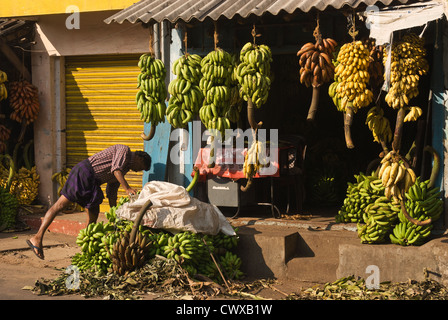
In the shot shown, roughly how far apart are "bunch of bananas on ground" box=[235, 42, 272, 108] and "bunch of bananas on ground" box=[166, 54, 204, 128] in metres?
0.58

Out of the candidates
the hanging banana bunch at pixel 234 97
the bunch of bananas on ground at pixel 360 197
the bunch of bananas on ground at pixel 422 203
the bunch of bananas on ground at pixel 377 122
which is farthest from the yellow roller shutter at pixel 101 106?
the bunch of bananas on ground at pixel 422 203

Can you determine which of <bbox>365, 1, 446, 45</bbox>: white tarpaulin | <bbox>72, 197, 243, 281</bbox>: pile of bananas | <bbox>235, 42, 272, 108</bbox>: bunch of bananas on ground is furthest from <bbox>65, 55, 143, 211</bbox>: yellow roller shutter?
<bbox>365, 1, 446, 45</bbox>: white tarpaulin

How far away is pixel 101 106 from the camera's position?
10.6m

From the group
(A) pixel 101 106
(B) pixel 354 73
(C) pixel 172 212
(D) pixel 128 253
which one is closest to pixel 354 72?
(B) pixel 354 73

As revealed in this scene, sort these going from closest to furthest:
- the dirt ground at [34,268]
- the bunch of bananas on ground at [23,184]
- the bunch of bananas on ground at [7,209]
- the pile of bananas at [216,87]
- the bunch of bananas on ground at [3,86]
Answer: the dirt ground at [34,268]
the pile of bananas at [216,87]
the bunch of bananas on ground at [7,209]
the bunch of bananas on ground at [3,86]
the bunch of bananas on ground at [23,184]

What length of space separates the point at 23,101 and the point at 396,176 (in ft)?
20.4

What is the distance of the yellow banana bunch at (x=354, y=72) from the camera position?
6.93 metres

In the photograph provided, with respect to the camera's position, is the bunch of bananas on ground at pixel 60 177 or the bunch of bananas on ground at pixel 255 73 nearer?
the bunch of bananas on ground at pixel 255 73

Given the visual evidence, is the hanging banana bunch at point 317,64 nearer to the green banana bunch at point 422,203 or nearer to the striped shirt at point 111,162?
the green banana bunch at point 422,203

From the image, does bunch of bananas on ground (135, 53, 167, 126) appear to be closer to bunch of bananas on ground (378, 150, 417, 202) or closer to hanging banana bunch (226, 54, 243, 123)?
hanging banana bunch (226, 54, 243, 123)

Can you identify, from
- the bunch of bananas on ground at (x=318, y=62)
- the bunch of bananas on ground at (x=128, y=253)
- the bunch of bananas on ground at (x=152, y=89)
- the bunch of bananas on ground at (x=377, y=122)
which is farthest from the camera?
the bunch of bananas on ground at (x=152, y=89)

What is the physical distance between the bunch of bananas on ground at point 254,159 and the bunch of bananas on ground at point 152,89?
122 centimetres

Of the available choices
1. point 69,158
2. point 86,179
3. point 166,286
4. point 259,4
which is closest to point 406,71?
point 259,4

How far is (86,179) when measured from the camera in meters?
8.17
